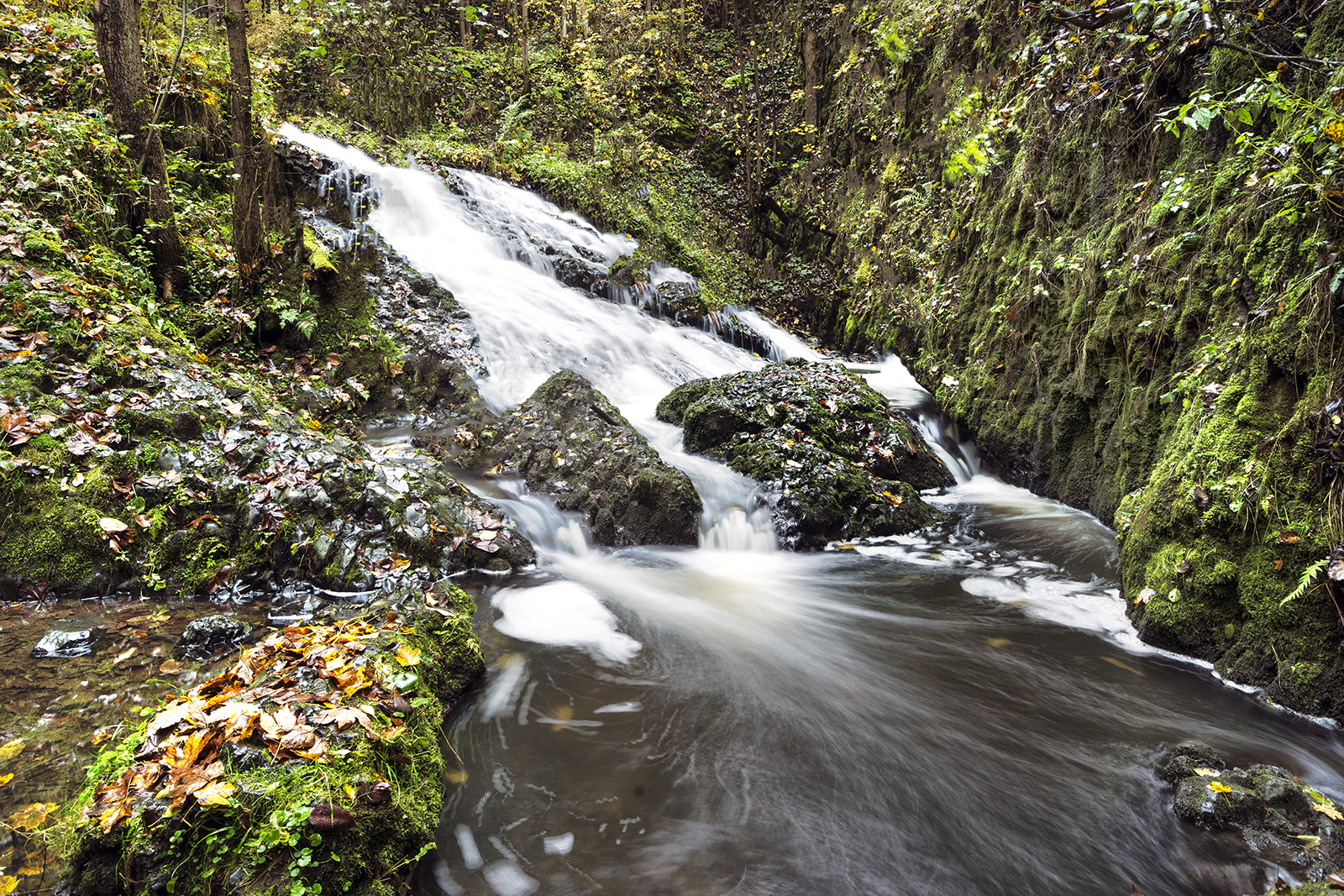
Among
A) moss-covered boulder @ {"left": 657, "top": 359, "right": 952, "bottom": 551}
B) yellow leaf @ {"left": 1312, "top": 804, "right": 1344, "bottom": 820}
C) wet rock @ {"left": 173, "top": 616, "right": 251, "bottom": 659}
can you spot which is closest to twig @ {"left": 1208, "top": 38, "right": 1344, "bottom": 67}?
yellow leaf @ {"left": 1312, "top": 804, "right": 1344, "bottom": 820}

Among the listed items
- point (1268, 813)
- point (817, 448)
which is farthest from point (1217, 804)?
point (817, 448)

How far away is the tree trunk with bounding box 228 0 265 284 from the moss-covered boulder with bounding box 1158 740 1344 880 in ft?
32.6

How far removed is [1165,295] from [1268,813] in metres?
4.50

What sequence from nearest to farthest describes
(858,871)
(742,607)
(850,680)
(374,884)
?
(374,884) < (858,871) < (850,680) < (742,607)

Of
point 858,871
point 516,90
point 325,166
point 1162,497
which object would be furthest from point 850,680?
point 516,90

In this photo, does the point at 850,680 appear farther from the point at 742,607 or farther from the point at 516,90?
the point at 516,90

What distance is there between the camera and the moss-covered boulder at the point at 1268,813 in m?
2.64

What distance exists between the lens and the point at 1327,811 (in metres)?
2.82

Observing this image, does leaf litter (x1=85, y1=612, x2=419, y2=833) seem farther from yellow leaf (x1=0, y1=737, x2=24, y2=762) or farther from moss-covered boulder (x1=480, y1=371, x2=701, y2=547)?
moss-covered boulder (x1=480, y1=371, x2=701, y2=547)

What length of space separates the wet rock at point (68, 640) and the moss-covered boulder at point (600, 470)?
3.88 m

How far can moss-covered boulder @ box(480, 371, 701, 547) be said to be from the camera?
6.74m

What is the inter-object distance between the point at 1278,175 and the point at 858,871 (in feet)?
16.7

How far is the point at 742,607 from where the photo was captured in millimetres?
5652

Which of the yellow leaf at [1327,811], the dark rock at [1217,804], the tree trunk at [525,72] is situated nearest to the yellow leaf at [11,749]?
the dark rock at [1217,804]
